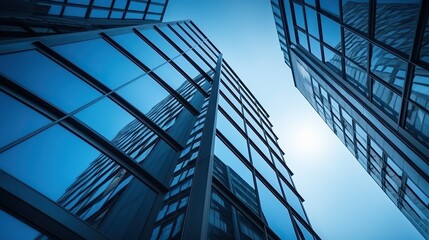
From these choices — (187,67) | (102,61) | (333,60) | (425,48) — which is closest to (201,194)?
(102,61)

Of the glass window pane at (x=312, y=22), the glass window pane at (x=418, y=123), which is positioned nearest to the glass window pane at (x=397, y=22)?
the glass window pane at (x=418, y=123)

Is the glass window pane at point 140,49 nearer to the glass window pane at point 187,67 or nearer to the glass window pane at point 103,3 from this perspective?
the glass window pane at point 187,67

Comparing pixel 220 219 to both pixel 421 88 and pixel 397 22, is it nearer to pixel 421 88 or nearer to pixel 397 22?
pixel 421 88

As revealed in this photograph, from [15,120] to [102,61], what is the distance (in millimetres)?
3158

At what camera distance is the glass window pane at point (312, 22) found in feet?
38.1

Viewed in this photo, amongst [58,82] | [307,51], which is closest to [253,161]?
[58,82]

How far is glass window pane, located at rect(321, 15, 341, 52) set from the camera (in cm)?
992

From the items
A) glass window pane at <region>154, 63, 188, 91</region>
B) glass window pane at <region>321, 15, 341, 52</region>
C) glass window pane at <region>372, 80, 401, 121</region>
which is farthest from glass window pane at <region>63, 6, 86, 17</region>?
glass window pane at <region>372, 80, 401, 121</region>

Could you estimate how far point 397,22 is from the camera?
6.77m

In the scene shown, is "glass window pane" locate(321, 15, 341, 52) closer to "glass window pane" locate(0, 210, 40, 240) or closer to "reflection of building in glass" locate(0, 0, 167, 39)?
"glass window pane" locate(0, 210, 40, 240)

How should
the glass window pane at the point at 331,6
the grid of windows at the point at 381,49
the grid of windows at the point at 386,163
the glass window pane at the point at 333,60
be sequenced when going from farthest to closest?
the glass window pane at the point at 333,60 → the grid of windows at the point at 386,163 → the glass window pane at the point at 331,6 → the grid of windows at the point at 381,49

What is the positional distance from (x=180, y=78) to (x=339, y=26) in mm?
5863

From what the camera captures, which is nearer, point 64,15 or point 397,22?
point 397,22

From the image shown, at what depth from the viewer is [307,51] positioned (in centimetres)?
1527
